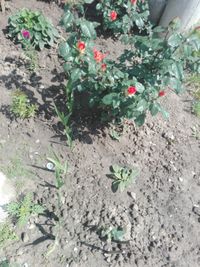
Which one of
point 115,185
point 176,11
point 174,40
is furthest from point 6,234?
point 176,11

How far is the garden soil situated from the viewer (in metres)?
2.71

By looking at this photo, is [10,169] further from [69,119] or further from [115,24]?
[115,24]

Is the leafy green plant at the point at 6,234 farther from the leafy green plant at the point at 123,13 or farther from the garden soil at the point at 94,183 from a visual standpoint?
the leafy green plant at the point at 123,13

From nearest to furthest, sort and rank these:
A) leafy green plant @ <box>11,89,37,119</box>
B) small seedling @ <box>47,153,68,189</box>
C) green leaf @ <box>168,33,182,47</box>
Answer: green leaf @ <box>168,33,182,47</box>, small seedling @ <box>47,153,68,189</box>, leafy green plant @ <box>11,89,37,119</box>

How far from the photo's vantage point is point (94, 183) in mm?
3041

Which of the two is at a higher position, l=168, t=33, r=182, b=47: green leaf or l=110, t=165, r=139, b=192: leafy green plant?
l=168, t=33, r=182, b=47: green leaf

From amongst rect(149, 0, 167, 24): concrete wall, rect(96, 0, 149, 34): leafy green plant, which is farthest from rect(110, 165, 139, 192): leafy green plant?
rect(149, 0, 167, 24): concrete wall

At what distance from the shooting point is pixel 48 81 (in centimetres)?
358

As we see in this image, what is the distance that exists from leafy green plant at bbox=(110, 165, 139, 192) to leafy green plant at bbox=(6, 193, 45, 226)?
652mm

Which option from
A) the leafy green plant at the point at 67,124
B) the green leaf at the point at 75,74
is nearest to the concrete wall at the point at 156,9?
the leafy green plant at the point at 67,124

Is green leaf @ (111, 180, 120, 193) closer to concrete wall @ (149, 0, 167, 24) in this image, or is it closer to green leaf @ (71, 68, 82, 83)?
green leaf @ (71, 68, 82, 83)

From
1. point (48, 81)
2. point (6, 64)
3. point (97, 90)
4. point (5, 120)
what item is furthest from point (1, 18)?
point (97, 90)

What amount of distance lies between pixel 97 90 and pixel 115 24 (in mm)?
1297

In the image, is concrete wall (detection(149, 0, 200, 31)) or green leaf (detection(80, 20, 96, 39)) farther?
concrete wall (detection(149, 0, 200, 31))
